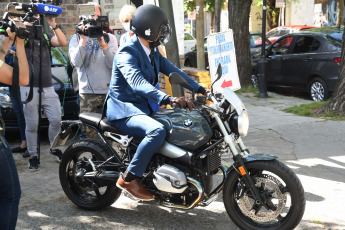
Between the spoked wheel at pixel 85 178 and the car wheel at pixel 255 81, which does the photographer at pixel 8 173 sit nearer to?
the spoked wheel at pixel 85 178

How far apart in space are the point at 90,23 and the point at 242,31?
8413 millimetres

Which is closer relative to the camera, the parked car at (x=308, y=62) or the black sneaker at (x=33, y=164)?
the black sneaker at (x=33, y=164)

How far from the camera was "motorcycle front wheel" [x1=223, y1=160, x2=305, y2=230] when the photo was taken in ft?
13.3

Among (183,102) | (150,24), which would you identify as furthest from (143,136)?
(150,24)

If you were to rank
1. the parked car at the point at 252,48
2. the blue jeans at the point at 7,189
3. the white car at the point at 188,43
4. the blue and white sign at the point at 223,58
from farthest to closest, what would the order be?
1. the white car at the point at 188,43
2. the parked car at the point at 252,48
3. the blue and white sign at the point at 223,58
4. the blue jeans at the point at 7,189

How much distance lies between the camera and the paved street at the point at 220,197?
185 inches

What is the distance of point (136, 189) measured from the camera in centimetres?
448

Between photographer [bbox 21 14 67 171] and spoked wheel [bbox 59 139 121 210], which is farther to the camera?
photographer [bbox 21 14 67 171]

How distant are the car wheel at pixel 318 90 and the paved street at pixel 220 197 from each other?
274 centimetres

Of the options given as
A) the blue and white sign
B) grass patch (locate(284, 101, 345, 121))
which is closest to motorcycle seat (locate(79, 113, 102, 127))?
the blue and white sign

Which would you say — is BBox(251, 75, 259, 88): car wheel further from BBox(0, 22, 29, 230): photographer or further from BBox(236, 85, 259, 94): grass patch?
BBox(0, 22, 29, 230): photographer

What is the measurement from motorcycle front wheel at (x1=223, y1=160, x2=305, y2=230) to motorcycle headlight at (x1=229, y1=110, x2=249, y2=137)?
266 millimetres

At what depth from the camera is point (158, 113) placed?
14.9ft

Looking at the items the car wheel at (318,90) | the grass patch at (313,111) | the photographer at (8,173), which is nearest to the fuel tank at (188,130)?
the photographer at (8,173)
